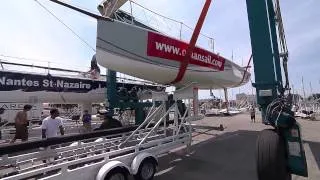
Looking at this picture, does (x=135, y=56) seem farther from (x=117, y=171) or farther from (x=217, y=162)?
(x=217, y=162)

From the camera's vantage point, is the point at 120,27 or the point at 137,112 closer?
the point at 120,27

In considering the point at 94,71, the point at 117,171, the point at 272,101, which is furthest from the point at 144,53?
the point at 94,71

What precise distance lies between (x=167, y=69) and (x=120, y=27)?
1.59 metres

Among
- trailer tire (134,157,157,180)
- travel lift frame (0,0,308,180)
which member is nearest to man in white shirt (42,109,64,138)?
travel lift frame (0,0,308,180)

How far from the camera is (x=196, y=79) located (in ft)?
27.8

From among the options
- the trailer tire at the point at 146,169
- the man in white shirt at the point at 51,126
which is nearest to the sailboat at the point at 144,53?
the man in white shirt at the point at 51,126

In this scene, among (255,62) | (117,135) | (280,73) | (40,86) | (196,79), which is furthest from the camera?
(40,86)

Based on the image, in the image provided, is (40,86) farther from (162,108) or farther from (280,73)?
(280,73)

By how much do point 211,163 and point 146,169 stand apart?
87.4 inches

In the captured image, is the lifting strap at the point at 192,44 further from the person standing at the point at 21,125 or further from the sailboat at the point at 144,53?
the person standing at the point at 21,125

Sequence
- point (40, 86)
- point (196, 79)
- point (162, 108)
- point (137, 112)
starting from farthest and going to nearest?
point (40, 86), point (137, 112), point (196, 79), point (162, 108)

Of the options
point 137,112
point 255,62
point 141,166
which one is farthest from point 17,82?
point 255,62

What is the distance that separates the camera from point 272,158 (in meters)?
3.99

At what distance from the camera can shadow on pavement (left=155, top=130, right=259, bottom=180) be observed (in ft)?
20.3
